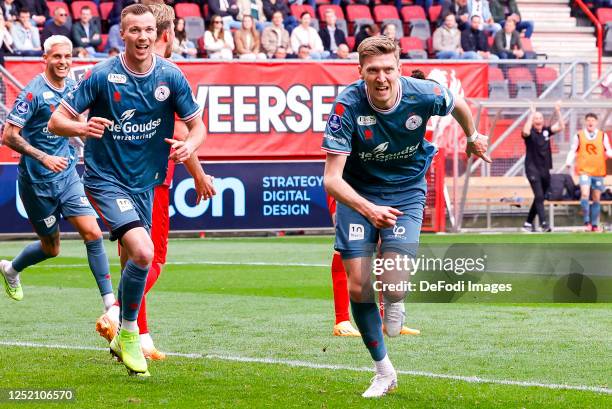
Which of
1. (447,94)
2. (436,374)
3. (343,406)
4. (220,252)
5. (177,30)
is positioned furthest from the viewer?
(177,30)

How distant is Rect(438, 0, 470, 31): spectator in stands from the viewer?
2667cm

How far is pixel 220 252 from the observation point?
61.4ft

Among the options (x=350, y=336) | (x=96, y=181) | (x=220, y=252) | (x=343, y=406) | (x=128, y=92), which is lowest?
(x=220, y=252)

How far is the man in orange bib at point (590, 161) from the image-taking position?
74.7 feet

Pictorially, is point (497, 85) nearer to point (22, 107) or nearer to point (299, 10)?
point (299, 10)

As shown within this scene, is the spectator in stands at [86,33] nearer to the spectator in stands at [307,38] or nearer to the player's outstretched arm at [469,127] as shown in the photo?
the spectator in stands at [307,38]

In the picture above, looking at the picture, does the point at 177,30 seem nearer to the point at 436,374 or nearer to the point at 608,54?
the point at 608,54

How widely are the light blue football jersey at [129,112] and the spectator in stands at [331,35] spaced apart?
17.4 meters

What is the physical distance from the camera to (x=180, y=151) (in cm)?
747

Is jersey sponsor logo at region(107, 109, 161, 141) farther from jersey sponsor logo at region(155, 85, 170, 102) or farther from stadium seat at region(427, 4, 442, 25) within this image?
→ stadium seat at region(427, 4, 442, 25)

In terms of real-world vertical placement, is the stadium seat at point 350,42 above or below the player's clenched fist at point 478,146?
below

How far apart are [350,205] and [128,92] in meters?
1.86

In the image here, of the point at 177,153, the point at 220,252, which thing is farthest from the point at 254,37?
the point at 177,153

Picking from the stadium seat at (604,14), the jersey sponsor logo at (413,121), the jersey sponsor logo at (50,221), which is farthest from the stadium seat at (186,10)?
the jersey sponsor logo at (413,121)
